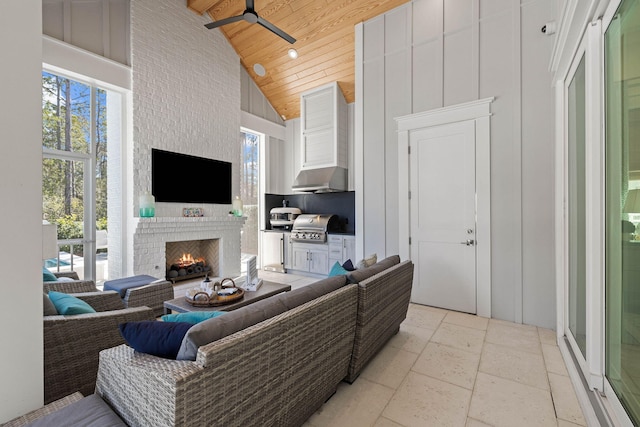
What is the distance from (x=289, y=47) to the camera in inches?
199

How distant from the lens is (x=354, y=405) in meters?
1.78

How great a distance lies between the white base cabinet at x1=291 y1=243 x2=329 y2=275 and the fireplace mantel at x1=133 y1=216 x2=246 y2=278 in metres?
1.11

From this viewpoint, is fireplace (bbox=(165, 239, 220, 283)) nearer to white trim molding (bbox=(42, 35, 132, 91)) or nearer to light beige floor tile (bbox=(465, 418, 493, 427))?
white trim molding (bbox=(42, 35, 132, 91))

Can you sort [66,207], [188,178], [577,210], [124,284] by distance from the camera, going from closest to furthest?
1. [577,210]
2. [124,284]
3. [66,207]
4. [188,178]

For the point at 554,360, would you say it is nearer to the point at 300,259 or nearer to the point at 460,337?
the point at 460,337

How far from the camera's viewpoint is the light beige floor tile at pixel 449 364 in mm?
2084

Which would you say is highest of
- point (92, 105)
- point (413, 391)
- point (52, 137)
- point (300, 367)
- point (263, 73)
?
point (263, 73)

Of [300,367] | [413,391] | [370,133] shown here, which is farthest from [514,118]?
[300,367]

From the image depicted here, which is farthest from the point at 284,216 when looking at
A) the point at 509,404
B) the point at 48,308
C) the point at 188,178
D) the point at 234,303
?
the point at 509,404

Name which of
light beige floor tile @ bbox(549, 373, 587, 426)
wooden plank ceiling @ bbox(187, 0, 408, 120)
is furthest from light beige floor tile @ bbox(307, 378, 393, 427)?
wooden plank ceiling @ bbox(187, 0, 408, 120)

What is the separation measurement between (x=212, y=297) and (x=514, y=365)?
8.23 feet

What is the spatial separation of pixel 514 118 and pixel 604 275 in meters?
2.08

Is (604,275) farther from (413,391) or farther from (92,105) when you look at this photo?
(92,105)

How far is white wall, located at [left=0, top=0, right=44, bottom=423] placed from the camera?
3.62ft
